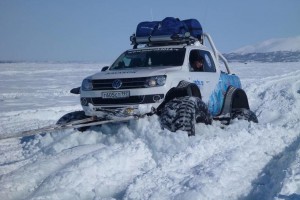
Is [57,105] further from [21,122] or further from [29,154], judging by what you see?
[29,154]

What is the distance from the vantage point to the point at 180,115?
6.06 m

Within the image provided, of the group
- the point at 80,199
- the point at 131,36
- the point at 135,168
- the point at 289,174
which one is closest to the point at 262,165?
the point at 289,174

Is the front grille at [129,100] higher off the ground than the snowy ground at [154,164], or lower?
higher

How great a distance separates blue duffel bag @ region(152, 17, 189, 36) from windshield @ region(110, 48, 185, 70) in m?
0.44

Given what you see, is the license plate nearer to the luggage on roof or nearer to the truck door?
the truck door

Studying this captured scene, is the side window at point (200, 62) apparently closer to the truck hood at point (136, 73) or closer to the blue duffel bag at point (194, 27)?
the blue duffel bag at point (194, 27)

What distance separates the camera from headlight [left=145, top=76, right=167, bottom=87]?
641 centimetres

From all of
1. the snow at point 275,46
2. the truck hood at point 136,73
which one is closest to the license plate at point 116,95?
the truck hood at point 136,73

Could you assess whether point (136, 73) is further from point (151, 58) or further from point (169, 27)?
point (169, 27)

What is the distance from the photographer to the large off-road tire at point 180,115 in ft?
19.7

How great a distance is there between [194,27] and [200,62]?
1.12 m

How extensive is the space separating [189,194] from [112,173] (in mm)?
1217

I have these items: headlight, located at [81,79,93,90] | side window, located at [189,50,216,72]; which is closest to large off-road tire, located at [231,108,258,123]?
side window, located at [189,50,216,72]

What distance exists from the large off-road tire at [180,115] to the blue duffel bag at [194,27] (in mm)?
2719
